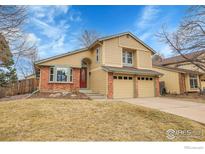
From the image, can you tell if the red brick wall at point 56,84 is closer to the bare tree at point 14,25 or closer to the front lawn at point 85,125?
the bare tree at point 14,25

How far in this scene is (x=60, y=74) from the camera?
12531mm

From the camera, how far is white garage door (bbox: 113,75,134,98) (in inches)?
487

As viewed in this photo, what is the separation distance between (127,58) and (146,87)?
120 inches

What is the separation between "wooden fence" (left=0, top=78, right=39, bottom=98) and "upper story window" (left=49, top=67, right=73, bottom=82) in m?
3.07

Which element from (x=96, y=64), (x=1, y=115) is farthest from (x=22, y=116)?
(x=96, y=64)

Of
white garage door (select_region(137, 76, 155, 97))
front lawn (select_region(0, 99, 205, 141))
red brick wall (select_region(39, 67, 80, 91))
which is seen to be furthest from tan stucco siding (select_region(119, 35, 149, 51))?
front lawn (select_region(0, 99, 205, 141))

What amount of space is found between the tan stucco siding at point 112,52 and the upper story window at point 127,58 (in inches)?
35.3

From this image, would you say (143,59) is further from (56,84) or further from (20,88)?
(20,88)

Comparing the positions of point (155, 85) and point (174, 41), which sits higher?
point (174, 41)

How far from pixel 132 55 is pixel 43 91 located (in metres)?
8.24

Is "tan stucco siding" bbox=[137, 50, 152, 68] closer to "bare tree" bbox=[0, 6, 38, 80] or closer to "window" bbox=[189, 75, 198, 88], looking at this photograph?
"window" bbox=[189, 75, 198, 88]
